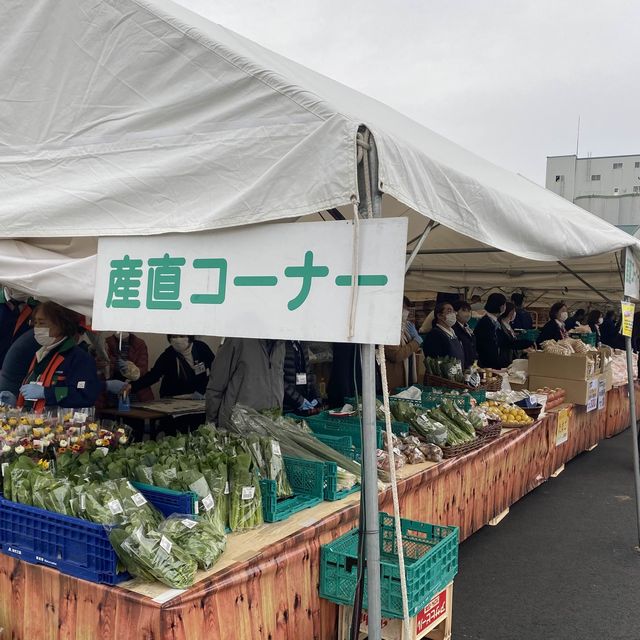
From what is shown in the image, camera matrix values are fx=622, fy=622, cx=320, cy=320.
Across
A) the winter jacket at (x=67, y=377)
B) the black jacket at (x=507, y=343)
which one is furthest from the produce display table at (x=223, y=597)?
the black jacket at (x=507, y=343)

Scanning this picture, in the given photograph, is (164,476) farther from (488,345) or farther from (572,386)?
(488,345)

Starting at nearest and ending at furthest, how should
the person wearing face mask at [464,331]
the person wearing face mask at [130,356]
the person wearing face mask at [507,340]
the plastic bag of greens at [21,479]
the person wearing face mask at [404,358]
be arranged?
1. the plastic bag of greens at [21,479]
2. the person wearing face mask at [130,356]
3. the person wearing face mask at [404,358]
4. the person wearing face mask at [464,331]
5. the person wearing face mask at [507,340]

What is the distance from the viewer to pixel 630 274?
489 centimetres

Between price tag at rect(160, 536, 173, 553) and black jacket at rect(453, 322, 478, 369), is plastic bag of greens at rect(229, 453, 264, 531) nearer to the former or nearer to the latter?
price tag at rect(160, 536, 173, 553)

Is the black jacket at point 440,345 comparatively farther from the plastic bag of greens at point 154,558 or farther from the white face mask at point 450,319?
the plastic bag of greens at point 154,558

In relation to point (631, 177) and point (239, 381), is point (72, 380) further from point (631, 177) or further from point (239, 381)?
point (631, 177)

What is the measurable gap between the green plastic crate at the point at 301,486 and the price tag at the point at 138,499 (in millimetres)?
598

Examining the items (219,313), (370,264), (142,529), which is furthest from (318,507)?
(370,264)

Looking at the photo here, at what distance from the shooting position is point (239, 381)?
451cm

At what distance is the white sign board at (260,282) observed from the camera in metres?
1.95

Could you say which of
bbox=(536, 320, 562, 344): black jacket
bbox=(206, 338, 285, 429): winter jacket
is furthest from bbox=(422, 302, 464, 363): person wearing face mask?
bbox=(536, 320, 562, 344): black jacket

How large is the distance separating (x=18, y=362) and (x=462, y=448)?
325 centimetres

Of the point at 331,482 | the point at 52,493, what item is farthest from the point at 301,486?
the point at 52,493

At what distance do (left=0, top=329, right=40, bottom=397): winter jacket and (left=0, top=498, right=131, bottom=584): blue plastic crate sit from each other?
2.15m
